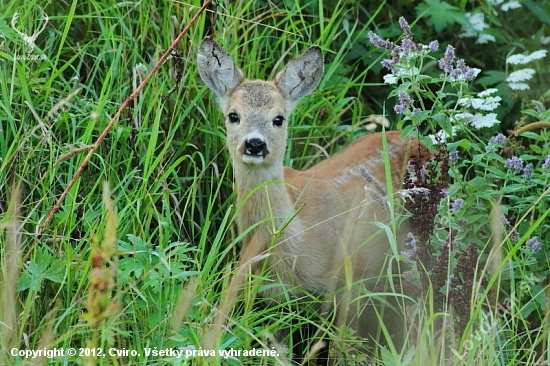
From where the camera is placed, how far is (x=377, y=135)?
18.7ft

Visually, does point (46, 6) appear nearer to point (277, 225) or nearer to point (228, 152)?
point (228, 152)

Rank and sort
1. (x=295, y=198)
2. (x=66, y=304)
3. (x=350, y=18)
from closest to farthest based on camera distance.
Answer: (x=66, y=304)
(x=295, y=198)
(x=350, y=18)

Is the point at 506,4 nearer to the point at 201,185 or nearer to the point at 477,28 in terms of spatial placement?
the point at 477,28

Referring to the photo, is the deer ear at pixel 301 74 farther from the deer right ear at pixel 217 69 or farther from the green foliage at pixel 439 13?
the green foliage at pixel 439 13

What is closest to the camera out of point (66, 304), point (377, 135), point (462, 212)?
point (66, 304)

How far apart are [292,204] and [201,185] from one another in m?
0.56

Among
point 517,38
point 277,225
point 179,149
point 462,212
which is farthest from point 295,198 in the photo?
point 517,38

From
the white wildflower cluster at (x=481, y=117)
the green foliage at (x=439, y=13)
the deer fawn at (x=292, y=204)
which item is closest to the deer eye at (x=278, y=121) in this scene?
the deer fawn at (x=292, y=204)

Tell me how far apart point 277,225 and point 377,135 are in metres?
1.14

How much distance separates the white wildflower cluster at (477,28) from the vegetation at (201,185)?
0.6 inches

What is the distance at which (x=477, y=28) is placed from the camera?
21.1 ft

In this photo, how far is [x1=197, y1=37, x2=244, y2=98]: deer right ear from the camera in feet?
16.5

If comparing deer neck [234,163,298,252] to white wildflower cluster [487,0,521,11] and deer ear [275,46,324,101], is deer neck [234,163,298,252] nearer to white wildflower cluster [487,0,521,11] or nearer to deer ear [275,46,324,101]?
deer ear [275,46,324,101]

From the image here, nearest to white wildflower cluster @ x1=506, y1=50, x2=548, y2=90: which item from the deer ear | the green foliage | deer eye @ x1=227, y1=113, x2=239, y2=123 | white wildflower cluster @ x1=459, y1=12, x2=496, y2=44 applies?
the green foliage
